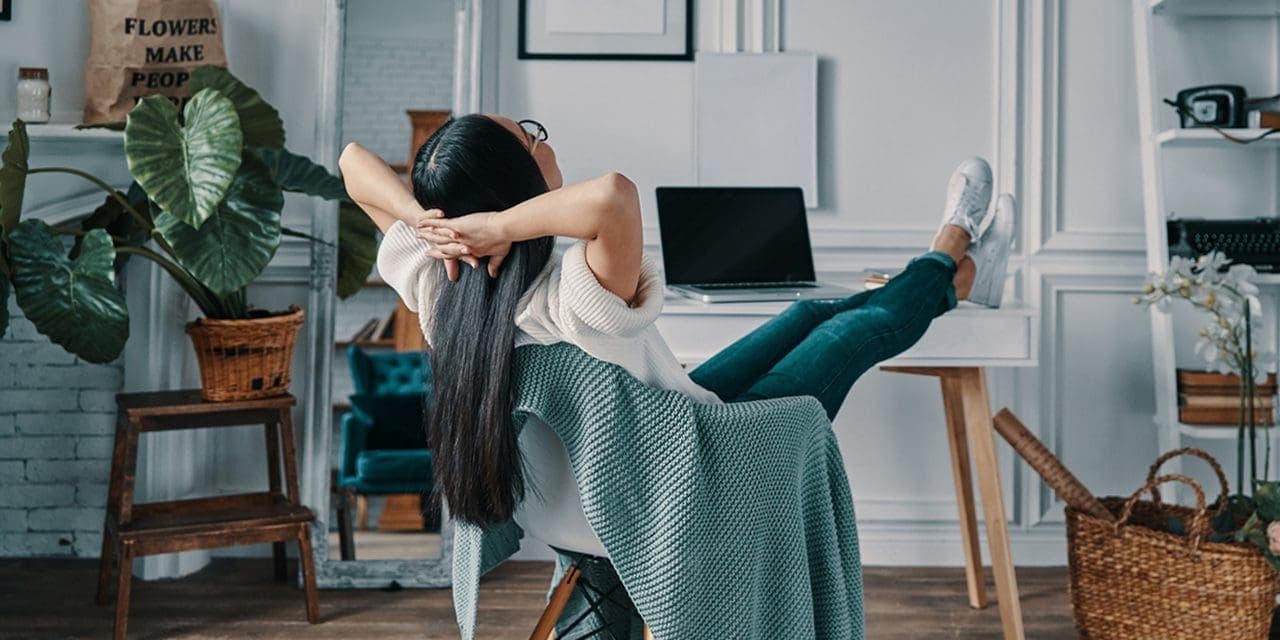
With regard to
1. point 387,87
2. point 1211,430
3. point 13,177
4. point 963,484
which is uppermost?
point 387,87

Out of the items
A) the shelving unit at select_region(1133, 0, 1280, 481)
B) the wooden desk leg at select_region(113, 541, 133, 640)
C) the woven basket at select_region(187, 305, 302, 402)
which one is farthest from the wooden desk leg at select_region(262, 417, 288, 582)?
the shelving unit at select_region(1133, 0, 1280, 481)

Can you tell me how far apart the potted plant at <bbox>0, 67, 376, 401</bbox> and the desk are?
94 centimetres

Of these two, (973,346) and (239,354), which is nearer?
(973,346)

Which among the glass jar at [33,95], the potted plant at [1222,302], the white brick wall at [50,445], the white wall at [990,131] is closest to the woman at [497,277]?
the potted plant at [1222,302]

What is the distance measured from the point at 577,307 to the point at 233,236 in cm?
145

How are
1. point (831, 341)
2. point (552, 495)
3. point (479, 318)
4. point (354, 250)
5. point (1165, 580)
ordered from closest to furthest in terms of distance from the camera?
point (479, 318)
point (552, 495)
point (831, 341)
point (1165, 580)
point (354, 250)

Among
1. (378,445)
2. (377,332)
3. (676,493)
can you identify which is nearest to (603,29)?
(377,332)

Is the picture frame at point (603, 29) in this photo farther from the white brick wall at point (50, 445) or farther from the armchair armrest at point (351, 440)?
the white brick wall at point (50, 445)

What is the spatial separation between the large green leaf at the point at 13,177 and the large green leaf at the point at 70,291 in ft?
0.10

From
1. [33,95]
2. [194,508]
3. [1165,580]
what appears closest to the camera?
[1165,580]

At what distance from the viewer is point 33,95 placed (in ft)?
9.21

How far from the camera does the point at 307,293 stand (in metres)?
3.04

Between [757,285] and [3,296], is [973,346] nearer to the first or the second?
[757,285]

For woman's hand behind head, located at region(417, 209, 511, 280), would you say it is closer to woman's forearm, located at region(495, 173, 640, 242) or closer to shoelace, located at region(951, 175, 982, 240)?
woman's forearm, located at region(495, 173, 640, 242)
